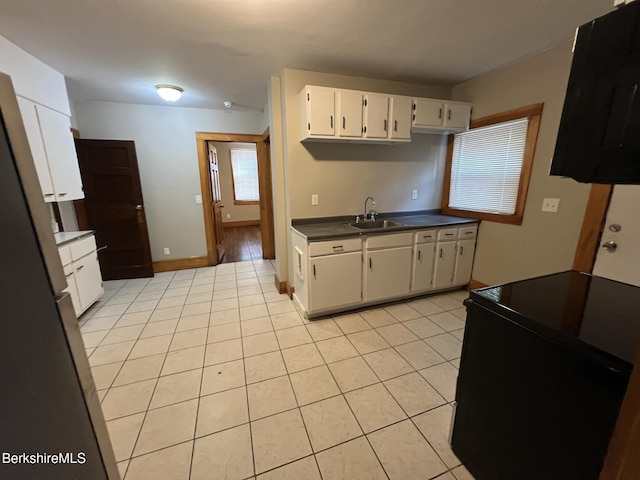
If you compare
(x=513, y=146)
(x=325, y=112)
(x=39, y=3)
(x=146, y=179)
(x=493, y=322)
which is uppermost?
(x=39, y=3)

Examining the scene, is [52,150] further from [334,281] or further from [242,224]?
[242,224]

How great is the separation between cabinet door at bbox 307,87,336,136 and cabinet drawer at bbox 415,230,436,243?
1.44 meters

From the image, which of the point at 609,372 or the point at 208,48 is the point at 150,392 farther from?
the point at 208,48

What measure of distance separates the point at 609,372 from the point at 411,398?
118 cm

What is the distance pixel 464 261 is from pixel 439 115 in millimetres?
1742

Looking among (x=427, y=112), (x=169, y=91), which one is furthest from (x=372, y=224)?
(x=169, y=91)

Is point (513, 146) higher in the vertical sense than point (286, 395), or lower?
higher

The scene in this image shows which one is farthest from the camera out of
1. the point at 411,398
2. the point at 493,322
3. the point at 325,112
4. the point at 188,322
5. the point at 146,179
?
the point at 146,179

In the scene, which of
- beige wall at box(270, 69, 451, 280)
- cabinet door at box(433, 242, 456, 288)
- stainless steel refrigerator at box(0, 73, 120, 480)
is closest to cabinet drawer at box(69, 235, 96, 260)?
beige wall at box(270, 69, 451, 280)

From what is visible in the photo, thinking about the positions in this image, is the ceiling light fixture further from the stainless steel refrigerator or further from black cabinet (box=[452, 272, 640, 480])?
black cabinet (box=[452, 272, 640, 480])

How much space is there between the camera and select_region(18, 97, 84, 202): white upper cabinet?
232 centimetres

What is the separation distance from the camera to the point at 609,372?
0.78m

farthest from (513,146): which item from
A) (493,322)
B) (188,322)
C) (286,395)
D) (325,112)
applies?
(188,322)

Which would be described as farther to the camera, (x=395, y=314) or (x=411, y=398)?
(x=395, y=314)
